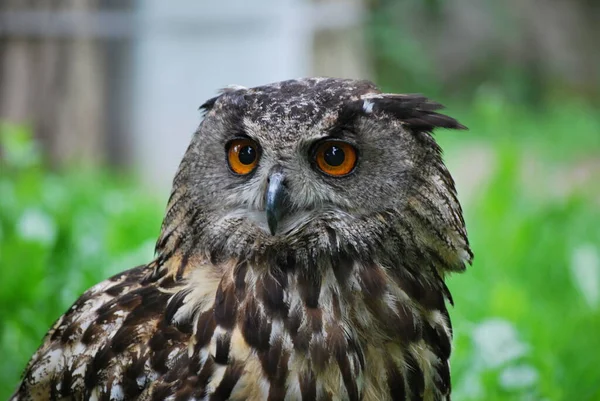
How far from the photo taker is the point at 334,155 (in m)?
1.76

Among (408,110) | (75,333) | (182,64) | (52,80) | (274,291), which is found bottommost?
(75,333)

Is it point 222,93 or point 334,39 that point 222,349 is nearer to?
point 222,93

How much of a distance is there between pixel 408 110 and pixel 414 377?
23.7 inches

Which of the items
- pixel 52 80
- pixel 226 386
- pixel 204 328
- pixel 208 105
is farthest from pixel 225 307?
pixel 52 80

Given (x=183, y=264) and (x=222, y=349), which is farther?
(x=183, y=264)

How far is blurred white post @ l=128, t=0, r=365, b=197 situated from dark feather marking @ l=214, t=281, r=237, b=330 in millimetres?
4297

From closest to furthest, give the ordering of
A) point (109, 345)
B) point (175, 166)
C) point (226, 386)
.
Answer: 1. point (226, 386)
2. point (109, 345)
3. point (175, 166)

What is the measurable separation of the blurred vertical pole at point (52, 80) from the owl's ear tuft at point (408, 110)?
13.8ft

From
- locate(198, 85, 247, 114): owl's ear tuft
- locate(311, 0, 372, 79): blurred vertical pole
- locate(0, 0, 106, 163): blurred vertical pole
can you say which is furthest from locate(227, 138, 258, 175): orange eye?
locate(311, 0, 372, 79): blurred vertical pole

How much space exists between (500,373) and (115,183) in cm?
365

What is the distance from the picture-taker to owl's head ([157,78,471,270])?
174 centimetres

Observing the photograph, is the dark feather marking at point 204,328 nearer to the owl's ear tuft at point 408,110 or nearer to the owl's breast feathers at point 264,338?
the owl's breast feathers at point 264,338

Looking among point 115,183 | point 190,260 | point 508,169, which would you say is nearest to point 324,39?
point 115,183

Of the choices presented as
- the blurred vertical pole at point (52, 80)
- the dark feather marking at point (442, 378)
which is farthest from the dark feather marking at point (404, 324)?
the blurred vertical pole at point (52, 80)
